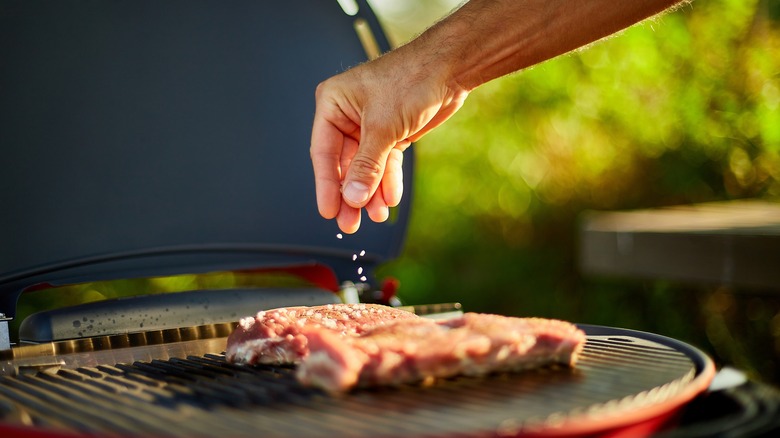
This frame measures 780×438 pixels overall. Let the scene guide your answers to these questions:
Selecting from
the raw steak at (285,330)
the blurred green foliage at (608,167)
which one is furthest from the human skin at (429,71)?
the blurred green foliage at (608,167)

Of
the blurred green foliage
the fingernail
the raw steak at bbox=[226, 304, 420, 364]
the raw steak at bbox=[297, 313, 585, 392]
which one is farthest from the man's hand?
the blurred green foliage

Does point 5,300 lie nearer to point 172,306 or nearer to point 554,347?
point 172,306

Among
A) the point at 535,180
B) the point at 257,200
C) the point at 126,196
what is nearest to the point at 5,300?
the point at 126,196

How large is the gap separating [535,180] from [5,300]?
3.37m

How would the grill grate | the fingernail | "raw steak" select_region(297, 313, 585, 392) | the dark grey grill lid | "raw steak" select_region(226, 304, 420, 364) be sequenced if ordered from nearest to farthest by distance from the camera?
1. the grill grate
2. "raw steak" select_region(297, 313, 585, 392)
3. "raw steak" select_region(226, 304, 420, 364)
4. the fingernail
5. the dark grey grill lid

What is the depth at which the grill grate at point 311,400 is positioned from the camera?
1.14 m

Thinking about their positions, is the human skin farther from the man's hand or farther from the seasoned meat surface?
the seasoned meat surface

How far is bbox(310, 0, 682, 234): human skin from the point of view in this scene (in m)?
1.96

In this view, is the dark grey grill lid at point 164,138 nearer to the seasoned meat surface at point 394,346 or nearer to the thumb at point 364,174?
the thumb at point 364,174

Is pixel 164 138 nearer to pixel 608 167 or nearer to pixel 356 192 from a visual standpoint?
pixel 356 192

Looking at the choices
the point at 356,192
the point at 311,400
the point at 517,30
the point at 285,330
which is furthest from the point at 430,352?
the point at 517,30

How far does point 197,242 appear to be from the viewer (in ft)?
7.50

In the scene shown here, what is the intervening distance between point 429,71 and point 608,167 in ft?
9.60

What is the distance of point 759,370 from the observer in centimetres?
421
